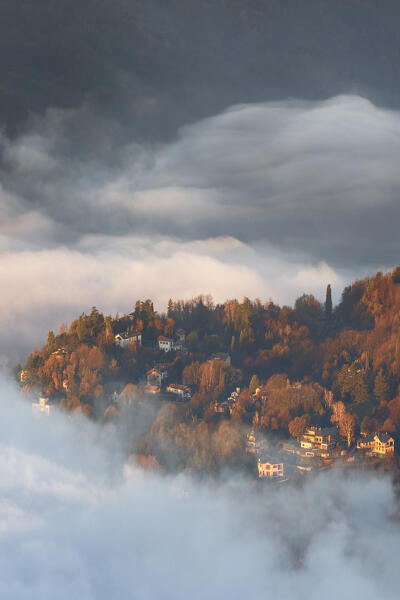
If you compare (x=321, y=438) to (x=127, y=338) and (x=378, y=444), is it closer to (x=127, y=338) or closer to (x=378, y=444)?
(x=378, y=444)

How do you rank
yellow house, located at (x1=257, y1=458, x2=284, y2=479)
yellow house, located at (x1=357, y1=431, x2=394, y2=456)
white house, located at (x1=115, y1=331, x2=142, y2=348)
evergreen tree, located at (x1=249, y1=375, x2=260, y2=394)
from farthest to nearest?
1. white house, located at (x1=115, y1=331, x2=142, y2=348)
2. evergreen tree, located at (x1=249, y1=375, x2=260, y2=394)
3. yellow house, located at (x1=357, y1=431, x2=394, y2=456)
4. yellow house, located at (x1=257, y1=458, x2=284, y2=479)

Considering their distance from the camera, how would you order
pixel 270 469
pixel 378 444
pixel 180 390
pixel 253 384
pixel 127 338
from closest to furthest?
pixel 270 469 → pixel 378 444 → pixel 253 384 → pixel 180 390 → pixel 127 338

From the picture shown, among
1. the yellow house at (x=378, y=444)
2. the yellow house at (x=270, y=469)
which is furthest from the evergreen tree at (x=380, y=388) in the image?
the yellow house at (x=270, y=469)

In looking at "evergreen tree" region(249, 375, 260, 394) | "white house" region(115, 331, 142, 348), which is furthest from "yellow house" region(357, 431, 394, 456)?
"white house" region(115, 331, 142, 348)

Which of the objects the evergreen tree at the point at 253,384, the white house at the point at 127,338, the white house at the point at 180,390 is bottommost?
the white house at the point at 180,390

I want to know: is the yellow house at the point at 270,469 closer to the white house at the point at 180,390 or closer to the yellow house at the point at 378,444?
the yellow house at the point at 378,444

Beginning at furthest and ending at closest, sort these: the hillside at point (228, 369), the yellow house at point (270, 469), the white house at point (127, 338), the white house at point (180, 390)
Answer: the white house at point (127, 338) → the white house at point (180, 390) → the hillside at point (228, 369) → the yellow house at point (270, 469)

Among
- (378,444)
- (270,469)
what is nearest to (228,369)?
(270,469)

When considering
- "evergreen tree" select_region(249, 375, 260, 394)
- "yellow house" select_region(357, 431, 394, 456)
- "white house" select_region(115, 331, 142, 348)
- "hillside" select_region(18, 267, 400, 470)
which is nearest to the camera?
"yellow house" select_region(357, 431, 394, 456)

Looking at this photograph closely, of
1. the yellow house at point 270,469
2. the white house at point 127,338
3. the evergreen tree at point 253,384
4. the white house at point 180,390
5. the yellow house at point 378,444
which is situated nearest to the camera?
the yellow house at point 270,469

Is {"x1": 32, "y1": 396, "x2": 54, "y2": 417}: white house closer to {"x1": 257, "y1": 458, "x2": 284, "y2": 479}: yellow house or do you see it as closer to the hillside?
the hillside

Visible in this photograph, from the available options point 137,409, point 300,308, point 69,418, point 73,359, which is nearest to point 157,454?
point 137,409

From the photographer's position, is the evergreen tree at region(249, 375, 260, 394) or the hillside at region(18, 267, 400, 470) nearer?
the hillside at region(18, 267, 400, 470)

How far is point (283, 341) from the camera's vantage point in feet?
76.0
